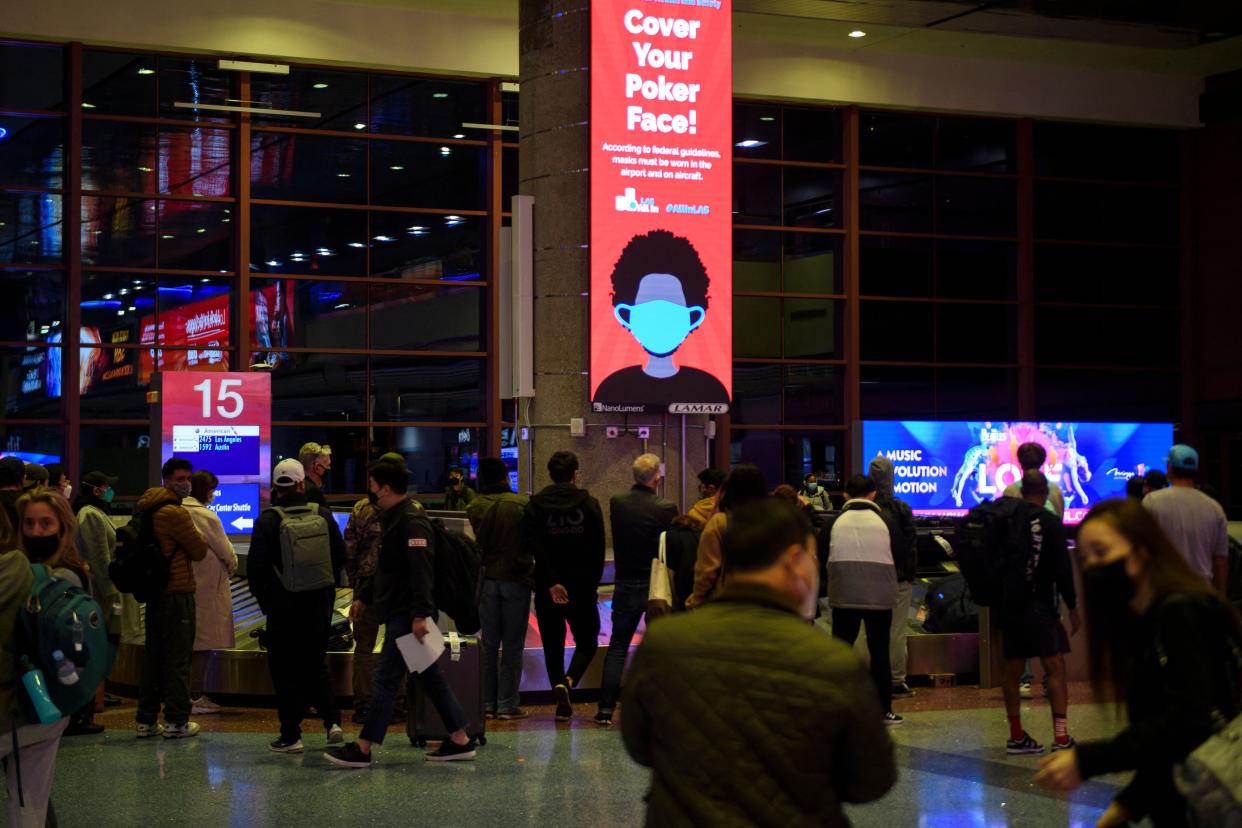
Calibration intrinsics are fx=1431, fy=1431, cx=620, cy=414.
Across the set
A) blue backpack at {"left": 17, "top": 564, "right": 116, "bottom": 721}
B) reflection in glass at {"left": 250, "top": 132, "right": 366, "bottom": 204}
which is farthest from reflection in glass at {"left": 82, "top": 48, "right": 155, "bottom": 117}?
blue backpack at {"left": 17, "top": 564, "right": 116, "bottom": 721}

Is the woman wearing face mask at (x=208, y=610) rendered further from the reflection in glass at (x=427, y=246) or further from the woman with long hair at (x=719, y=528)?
the reflection in glass at (x=427, y=246)

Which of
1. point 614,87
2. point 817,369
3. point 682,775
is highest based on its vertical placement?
point 614,87

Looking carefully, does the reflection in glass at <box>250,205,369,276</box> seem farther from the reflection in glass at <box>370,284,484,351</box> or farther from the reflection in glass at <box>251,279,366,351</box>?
the reflection in glass at <box>370,284,484,351</box>

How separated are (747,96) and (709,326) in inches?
373

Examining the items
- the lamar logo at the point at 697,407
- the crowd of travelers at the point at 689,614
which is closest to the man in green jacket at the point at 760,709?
the crowd of travelers at the point at 689,614

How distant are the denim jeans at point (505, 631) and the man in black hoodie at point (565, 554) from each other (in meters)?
0.14

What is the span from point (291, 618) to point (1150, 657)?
5652 mm

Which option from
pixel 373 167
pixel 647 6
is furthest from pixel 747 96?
pixel 647 6

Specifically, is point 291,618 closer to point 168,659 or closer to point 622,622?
point 168,659

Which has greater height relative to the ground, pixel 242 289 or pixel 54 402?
pixel 242 289

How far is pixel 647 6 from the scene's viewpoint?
13836mm

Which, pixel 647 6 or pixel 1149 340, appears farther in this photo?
pixel 1149 340

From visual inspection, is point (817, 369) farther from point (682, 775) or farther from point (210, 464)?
point (682, 775)

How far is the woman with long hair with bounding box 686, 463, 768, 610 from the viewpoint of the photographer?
6.64m
